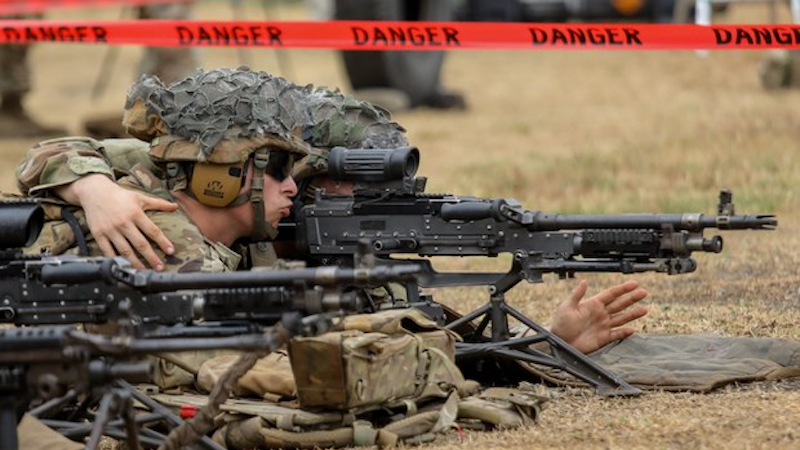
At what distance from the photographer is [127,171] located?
6.66m

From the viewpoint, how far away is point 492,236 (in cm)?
669

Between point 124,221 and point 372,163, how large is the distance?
3.54 feet

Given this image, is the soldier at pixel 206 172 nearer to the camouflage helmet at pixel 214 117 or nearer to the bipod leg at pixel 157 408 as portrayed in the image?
the camouflage helmet at pixel 214 117

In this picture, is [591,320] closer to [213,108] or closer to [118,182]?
[213,108]

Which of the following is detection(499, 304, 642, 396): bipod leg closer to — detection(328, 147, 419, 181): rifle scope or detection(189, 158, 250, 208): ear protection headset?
detection(328, 147, 419, 181): rifle scope

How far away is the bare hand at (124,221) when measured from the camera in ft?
20.0

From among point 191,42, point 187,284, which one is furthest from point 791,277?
point 187,284

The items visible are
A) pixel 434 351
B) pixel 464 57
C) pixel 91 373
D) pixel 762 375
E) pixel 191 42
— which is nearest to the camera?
pixel 91 373

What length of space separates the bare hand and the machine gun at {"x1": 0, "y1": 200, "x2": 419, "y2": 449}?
1.58ft

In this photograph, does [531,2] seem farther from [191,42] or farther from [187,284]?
[187,284]

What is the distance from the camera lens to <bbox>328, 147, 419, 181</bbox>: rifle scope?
666 centimetres

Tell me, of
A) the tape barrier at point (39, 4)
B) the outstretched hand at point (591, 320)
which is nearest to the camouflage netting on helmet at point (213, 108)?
the outstretched hand at point (591, 320)

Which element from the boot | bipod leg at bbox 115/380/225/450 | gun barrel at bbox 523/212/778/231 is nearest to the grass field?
the boot

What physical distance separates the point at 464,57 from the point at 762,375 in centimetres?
1916
